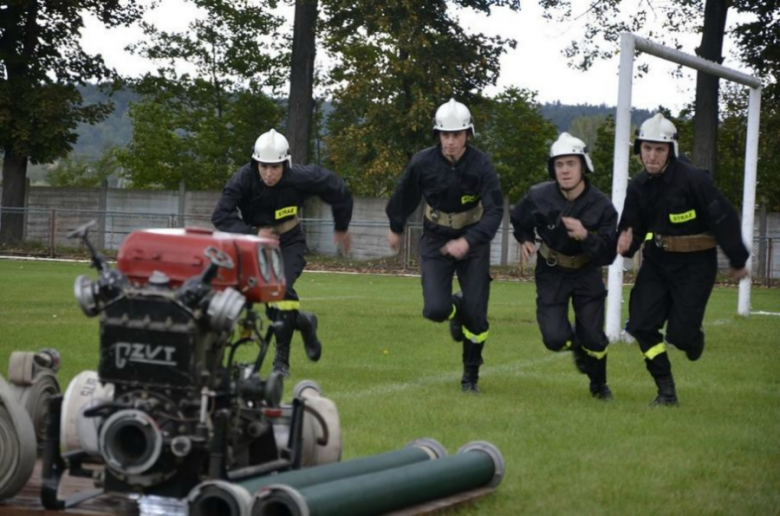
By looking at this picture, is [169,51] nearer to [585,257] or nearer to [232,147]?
[232,147]

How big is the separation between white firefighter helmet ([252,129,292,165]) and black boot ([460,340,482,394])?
2.21 m

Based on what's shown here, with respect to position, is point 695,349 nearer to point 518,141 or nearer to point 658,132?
point 658,132

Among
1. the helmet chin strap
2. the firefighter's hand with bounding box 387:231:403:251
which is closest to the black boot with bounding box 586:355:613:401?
the helmet chin strap

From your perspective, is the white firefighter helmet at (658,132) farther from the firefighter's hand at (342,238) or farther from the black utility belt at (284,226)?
the black utility belt at (284,226)

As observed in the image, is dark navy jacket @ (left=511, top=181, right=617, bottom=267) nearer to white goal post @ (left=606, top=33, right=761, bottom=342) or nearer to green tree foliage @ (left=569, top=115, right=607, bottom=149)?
white goal post @ (left=606, top=33, right=761, bottom=342)

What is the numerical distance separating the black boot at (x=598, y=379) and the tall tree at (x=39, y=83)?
118ft

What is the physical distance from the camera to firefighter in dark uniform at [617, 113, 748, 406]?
11.6m

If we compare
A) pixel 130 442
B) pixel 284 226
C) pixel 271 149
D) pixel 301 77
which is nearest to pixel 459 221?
pixel 284 226

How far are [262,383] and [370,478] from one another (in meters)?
0.67

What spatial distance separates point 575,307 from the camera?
12164 mm

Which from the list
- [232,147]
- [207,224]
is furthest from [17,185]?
[232,147]

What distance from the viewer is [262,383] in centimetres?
671

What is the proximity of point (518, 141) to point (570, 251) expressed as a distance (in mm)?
63524

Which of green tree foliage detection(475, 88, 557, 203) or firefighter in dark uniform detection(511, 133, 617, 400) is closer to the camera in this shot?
firefighter in dark uniform detection(511, 133, 617, 400)
